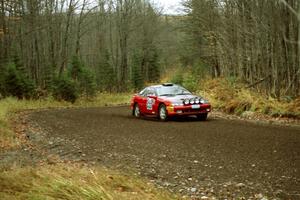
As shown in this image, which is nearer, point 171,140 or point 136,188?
point 136,188

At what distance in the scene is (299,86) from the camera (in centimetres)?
1880

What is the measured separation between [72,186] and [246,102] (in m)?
15.0

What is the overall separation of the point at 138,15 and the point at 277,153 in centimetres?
4559

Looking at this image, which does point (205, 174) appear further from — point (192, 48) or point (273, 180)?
point (192, 48)

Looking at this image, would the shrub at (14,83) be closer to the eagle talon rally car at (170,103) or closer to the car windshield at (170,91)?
the eagle talon rally car at (170,103)

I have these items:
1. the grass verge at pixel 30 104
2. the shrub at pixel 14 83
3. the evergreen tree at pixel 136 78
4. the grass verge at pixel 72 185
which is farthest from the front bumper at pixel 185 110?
the evergreen tree at pixel 136 78

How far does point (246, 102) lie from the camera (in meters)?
19.6

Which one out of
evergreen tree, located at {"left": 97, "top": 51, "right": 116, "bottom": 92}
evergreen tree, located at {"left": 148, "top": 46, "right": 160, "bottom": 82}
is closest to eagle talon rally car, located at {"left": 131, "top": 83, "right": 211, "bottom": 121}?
evergreen tree, located at {"left": 97, "top": 51, "right": 116, "bottom": 92}

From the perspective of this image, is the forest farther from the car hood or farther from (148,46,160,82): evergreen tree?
the car hood

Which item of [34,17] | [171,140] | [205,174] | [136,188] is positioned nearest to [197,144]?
[171,140]

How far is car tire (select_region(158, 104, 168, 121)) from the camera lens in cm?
1701

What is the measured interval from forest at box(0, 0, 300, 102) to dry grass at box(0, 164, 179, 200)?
9.07 feet

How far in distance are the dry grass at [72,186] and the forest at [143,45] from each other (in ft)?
9.07

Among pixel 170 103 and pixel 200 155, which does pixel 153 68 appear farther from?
pixel 200 155
